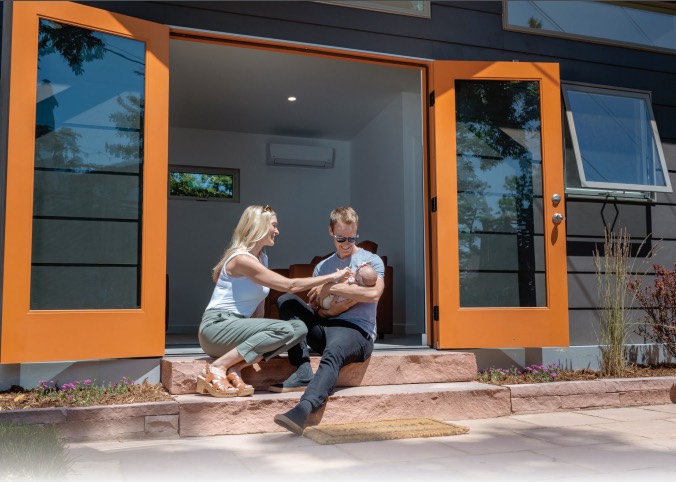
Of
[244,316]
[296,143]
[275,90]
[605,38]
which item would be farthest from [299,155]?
[244,316]

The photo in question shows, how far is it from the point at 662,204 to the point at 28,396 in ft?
15.0

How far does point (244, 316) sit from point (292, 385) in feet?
1.45

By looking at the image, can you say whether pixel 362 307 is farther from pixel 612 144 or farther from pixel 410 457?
pixel 612 144

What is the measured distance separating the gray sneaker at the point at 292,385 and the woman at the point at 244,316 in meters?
0.15

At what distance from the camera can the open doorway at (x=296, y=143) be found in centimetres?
629

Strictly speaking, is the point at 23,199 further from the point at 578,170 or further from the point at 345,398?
the point at 578,170

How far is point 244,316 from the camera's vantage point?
344cm

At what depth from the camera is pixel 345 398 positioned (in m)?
3.26

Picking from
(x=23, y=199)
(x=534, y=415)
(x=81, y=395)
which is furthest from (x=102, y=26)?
(x=534, y=415)

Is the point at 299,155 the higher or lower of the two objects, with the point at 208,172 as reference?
higher

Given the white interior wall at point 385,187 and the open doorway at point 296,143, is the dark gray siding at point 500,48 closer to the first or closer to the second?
the open doorway at point 296,143

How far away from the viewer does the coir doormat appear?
2.90 m

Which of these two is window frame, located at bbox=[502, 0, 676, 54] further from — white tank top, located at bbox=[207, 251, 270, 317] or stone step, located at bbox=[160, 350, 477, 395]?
white tank top, located at bbox=[207, 251, 270, 317]

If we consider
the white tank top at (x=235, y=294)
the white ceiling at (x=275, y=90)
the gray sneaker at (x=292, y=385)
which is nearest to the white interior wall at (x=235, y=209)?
the white ceiling at (x=275, y=90)
